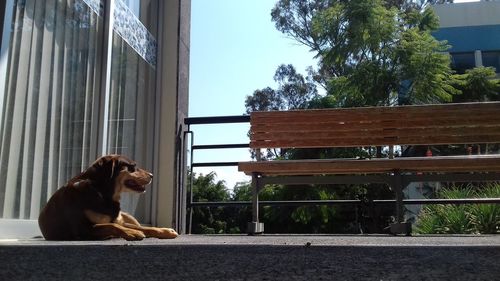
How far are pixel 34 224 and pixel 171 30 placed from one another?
2.99m

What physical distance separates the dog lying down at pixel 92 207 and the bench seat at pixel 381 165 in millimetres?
1027

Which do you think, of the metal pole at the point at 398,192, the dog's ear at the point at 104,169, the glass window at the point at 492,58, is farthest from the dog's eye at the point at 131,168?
the glass window at the point at 492,58

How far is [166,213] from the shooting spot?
18.3ft

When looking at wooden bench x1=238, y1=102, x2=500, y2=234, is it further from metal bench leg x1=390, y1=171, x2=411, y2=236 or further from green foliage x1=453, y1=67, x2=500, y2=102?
green foliage x1=453, y1=67, x2=500, y2=102

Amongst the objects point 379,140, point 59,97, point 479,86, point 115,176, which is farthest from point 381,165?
point 479,86

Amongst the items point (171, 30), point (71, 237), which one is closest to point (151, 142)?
point (171, 30)

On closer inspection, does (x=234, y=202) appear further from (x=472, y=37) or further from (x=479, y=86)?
(x=472, y=37)

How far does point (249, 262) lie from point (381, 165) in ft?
7.86

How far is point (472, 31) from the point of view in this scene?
81.1ft

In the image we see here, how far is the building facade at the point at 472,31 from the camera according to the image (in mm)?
24547

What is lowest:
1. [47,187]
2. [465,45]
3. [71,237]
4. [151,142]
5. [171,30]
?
[71,237]

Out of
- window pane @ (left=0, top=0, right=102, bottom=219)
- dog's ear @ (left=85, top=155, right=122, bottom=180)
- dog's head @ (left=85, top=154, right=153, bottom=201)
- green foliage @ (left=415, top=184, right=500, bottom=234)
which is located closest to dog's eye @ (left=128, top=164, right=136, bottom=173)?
dog's head @ (left=85, top=154, right=153, bottom=201)

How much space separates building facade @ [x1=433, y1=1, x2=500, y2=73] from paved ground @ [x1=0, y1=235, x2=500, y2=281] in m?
24.4

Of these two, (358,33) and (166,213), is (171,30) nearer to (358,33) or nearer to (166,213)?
(166,213)
